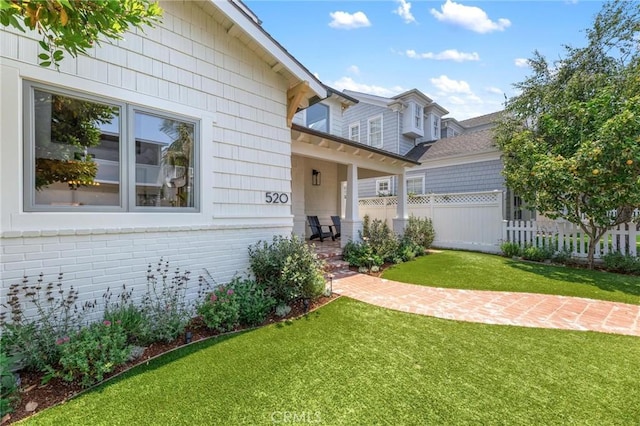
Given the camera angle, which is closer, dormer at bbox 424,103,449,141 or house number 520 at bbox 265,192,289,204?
house number 520 at bbox 265,192,289,204

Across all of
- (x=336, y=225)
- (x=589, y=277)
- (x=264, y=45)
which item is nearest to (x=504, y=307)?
(x=589, y=277)

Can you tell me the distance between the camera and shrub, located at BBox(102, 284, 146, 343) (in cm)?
339

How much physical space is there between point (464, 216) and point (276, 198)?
8477mm

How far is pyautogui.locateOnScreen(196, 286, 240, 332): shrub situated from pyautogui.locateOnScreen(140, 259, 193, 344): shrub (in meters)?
0.28

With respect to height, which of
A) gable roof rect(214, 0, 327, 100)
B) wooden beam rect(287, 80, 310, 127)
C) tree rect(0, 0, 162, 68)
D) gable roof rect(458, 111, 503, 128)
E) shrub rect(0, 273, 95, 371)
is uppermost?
gable roof rect(458, 111, 503, 128)

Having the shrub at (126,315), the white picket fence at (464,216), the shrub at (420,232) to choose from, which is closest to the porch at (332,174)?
the shrub at (420,232)

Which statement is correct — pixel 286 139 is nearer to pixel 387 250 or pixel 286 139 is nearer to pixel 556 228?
pixel 387 250

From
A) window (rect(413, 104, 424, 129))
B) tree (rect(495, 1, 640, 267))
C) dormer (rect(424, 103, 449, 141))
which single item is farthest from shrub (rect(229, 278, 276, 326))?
dormer (rect(424, 103, 449, 141))

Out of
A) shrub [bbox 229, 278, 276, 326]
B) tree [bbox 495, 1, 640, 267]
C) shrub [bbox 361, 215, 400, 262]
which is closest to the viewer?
shrub [bbox 229, 278, 276, 326]

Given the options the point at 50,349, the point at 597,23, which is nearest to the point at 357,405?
the point at 50,349

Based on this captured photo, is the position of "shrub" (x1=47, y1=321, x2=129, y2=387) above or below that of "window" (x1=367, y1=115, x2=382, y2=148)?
below

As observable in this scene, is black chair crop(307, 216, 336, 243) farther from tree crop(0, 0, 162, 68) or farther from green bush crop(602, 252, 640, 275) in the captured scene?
tree crop(0, 0, 162, 68)

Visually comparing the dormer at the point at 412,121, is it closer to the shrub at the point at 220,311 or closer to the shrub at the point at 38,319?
the shrub at the point at 220,311

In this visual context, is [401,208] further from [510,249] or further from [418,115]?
[418,115]
